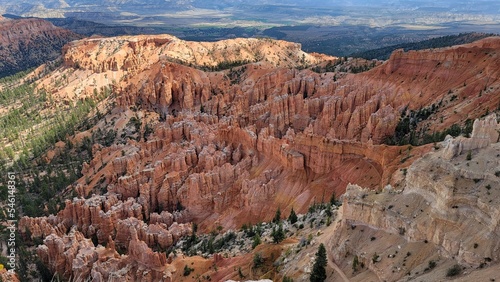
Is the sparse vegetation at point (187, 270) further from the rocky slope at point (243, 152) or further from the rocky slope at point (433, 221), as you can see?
the rocky slope at point (433, 221)

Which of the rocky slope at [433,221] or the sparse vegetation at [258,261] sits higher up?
the rocky slope at [433,221]

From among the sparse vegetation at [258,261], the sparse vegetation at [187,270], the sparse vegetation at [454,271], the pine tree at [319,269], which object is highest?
the sparse vegetation at [454,271]

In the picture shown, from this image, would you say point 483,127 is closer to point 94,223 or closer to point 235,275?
point 235,275

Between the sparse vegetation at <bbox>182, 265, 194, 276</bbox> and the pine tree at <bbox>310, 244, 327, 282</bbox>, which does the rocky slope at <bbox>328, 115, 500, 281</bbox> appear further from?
the sparse vegetation at <bbox>182, 265, 194, 276</bbox>

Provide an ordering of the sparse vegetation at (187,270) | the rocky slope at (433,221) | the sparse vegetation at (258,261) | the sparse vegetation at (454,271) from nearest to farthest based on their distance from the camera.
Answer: the sparse vegetation at (454,271), the rocky slope at (433,221), the sparse vegetation at (258,261), the sparse vegetation at (187,270)

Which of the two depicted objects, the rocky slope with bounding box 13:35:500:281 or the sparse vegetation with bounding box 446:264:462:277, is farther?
the rocky slope with bounding box 13:35:500:281

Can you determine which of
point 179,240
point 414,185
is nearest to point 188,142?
point 179,240

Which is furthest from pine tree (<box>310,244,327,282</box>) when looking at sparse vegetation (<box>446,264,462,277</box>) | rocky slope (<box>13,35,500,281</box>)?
sparse vegetation (<box>446,264,462,277</box>)

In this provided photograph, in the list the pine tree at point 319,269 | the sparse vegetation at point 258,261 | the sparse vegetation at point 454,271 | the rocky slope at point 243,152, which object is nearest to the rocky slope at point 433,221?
the sparse vegetation at point 454,271
